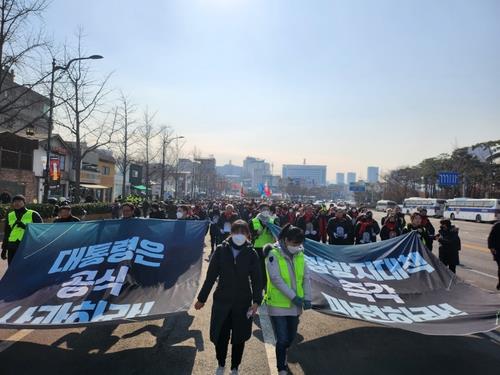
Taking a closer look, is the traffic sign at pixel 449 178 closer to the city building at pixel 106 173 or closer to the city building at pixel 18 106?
the city building at pixel 106 173

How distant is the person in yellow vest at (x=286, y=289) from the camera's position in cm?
498

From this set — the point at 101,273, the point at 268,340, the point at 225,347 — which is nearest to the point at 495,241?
the point at 268,340

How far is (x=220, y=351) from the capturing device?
488cm

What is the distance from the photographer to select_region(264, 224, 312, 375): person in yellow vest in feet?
16.4

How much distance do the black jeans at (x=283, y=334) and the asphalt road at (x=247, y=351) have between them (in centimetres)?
30

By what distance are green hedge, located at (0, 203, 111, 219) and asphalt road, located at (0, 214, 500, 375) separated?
959cm

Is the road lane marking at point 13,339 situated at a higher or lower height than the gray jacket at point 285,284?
lower

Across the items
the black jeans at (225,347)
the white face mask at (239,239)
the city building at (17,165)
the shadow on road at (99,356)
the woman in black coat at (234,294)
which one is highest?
the city building at (17,165)

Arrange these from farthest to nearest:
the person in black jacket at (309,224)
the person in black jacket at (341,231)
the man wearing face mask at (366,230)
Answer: the person in black jacket at (309,224)
the man wearing face mask at (366,230)
the person in black jacket at (341,231)

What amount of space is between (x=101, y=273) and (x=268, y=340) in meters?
2.50

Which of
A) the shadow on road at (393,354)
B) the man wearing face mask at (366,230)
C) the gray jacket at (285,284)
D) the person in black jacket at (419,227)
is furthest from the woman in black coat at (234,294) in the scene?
the man wearing face mask at (366,230)

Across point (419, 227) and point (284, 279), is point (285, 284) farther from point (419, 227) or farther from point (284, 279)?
point (419, 227)

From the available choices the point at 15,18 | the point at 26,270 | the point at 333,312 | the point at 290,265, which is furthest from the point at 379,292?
the point at 15,18

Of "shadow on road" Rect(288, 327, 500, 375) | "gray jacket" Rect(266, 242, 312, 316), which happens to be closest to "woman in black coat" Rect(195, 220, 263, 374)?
"gray jacket" Rect(266, 242, 312, 316)
